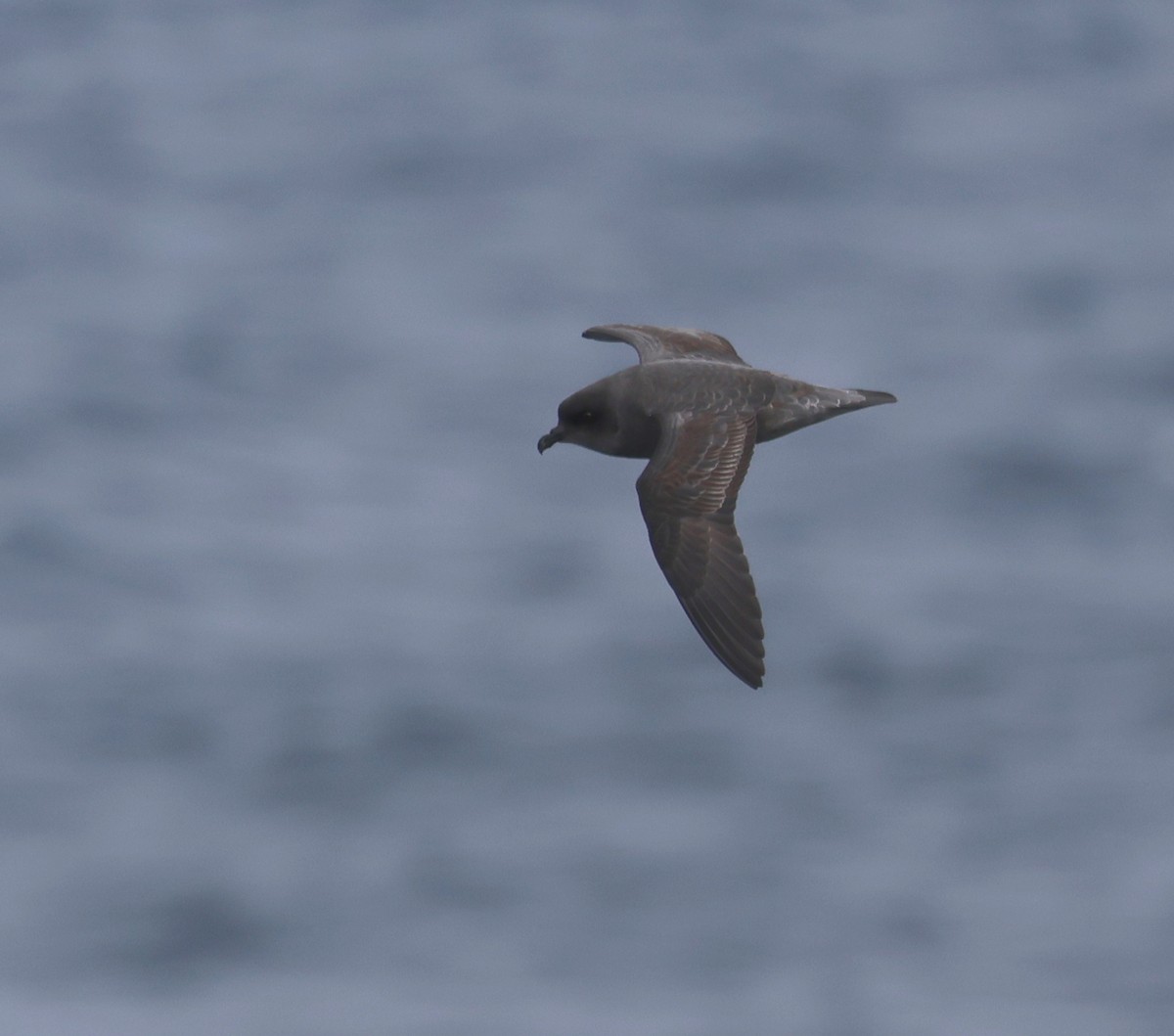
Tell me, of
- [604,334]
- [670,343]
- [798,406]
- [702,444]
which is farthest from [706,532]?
[604,334]

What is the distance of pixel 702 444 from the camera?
12531 millimetres

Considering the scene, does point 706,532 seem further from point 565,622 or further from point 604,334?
point 565,622

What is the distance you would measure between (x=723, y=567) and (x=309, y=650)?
2716cm

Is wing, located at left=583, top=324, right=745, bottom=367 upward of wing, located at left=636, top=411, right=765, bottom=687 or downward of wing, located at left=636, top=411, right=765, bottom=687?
upward

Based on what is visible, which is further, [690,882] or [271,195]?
[271,195]

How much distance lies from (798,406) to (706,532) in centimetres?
99

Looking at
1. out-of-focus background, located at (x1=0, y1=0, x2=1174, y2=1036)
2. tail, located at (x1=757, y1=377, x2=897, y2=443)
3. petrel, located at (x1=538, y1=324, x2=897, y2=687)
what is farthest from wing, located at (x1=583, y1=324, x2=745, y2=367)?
out-of-focus background, located at (x1=0, y1=0, x2=1174, y2=1036)

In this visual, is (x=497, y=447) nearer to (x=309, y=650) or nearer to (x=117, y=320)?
(x=309, y=650)

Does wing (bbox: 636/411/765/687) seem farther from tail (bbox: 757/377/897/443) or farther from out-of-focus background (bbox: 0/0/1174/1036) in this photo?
out-of-focus background (bbox: 0/0/1174/1036)

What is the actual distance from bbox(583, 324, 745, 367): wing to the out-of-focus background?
18802 millimetres

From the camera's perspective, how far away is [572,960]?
33.8m

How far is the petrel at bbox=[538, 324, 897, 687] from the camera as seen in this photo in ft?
39.9

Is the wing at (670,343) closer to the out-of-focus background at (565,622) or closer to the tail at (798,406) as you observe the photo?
the tail at (798,406)

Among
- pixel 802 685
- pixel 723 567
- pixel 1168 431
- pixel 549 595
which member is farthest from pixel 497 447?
pixel 723 567
